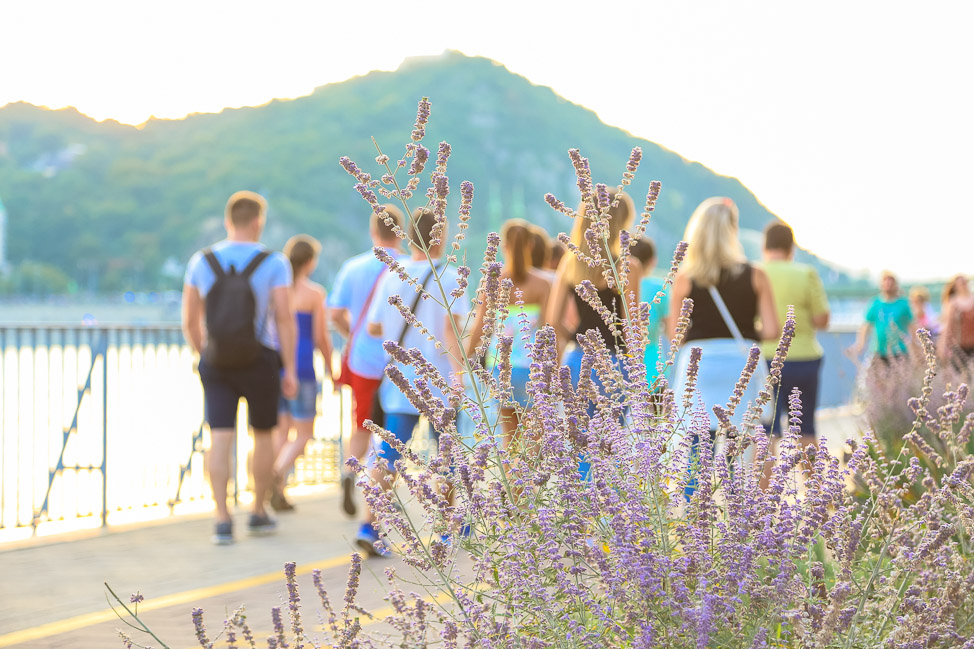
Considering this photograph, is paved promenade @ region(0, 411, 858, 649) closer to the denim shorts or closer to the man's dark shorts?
the man's dark shorts

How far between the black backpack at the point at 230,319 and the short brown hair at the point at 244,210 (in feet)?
1.03

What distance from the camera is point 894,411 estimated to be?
796 centimetres

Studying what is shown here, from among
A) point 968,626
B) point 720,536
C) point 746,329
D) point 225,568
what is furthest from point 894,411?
point 720,536

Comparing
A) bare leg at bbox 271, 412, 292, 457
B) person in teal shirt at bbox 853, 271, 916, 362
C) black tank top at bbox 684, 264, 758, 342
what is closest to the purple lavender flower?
black tank top at bbox 684, 264, 758, 342

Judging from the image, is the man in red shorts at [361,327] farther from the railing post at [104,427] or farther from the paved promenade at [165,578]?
the railing post at [104,427]

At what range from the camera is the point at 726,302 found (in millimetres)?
6965

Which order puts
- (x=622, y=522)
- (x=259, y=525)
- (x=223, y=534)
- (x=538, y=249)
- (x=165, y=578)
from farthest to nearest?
(x=538, y=249) → (x=259, y=525) → (x=223, y=534) → (x=165, y=578) → (x=622, y=522)

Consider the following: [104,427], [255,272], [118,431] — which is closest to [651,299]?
[255,272]

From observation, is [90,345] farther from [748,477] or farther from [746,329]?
[748,477]

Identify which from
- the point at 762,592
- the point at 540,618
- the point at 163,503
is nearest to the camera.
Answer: the point at 762,592

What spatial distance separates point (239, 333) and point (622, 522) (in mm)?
5307

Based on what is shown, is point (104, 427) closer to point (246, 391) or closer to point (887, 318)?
point (246, 391)

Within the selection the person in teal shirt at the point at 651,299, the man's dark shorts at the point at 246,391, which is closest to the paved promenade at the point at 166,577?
the man's dark shorts at the point at 246,391

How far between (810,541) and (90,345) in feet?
22.8
